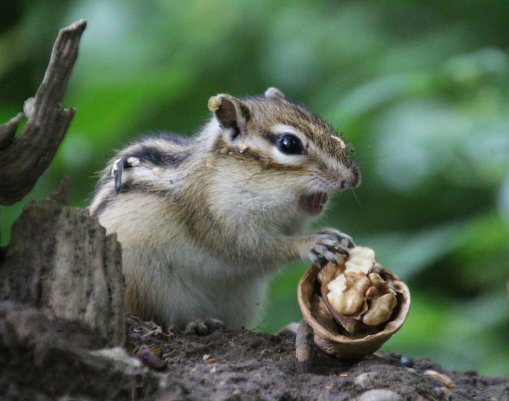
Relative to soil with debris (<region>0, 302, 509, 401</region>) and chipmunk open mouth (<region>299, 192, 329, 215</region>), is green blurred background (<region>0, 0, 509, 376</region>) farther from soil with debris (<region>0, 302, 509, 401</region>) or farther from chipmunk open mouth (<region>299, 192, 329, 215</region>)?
soil with debris (<region>0, 302, 509, 401</region>)

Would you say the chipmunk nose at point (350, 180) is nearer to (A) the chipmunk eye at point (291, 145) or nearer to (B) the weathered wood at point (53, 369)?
(A) the chipmunk eye at point (291, 145)

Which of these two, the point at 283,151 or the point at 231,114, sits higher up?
the point at 231,114

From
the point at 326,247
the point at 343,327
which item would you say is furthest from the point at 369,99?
the point at 343,327

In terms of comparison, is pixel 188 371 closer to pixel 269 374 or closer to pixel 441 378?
pixel 269 374

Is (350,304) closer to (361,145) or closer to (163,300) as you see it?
(163,300)

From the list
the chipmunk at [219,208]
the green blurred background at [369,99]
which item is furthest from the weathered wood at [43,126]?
the green blurred background at [369,99]

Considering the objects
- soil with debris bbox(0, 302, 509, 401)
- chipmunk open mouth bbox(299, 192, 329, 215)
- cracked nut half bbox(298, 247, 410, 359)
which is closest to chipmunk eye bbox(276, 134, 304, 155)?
chipmunk open mouth bbox(299, 192, 329, 215)

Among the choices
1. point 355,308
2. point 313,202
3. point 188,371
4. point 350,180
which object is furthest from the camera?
point 313,202
